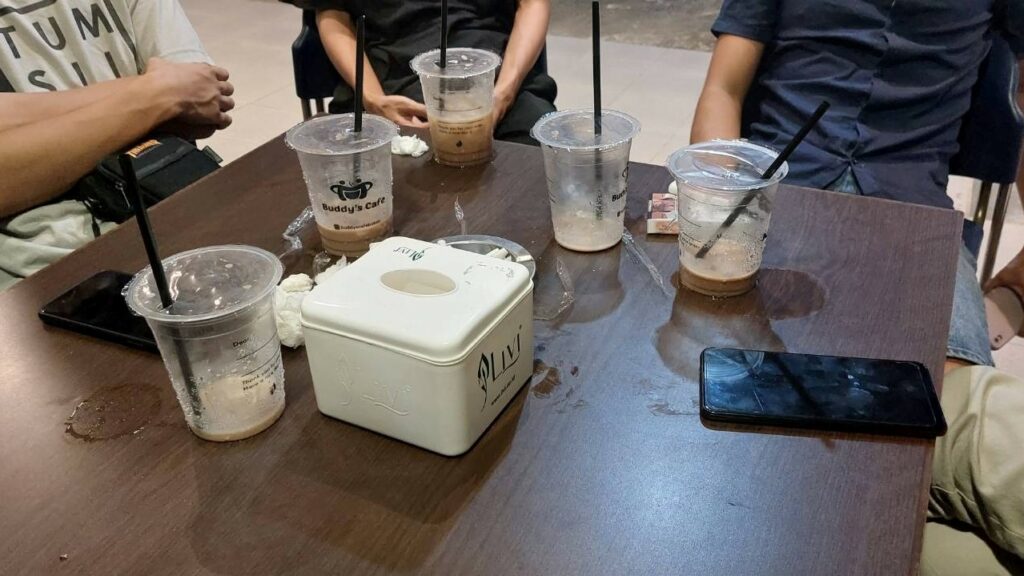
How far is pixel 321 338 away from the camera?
2.49 feet

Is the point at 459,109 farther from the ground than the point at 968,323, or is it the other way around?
the point at 459,109

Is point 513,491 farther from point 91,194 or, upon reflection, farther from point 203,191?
point 91,194

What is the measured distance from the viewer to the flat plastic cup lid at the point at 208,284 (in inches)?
29.9

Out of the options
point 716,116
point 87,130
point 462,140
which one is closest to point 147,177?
point 87,130

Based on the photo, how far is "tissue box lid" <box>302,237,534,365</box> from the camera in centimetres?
71

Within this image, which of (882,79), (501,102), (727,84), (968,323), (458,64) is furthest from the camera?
(501,102)

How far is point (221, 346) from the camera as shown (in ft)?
2.56

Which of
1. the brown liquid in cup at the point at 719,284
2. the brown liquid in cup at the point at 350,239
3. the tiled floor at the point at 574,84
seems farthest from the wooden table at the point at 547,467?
the tiled floor at the point at 574,84

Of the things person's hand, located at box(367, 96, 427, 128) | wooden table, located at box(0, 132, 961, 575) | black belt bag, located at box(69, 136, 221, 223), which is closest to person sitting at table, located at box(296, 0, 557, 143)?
person's hand, located at box(367, 96, 427, 128)

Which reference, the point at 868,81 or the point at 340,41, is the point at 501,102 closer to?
the point at 340,41

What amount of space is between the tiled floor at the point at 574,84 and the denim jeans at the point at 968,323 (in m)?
1.27

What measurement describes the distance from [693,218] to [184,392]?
0.60m

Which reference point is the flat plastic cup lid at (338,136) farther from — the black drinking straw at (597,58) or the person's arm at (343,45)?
the person's arm at (343,45)

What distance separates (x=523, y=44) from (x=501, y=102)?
20 cm
